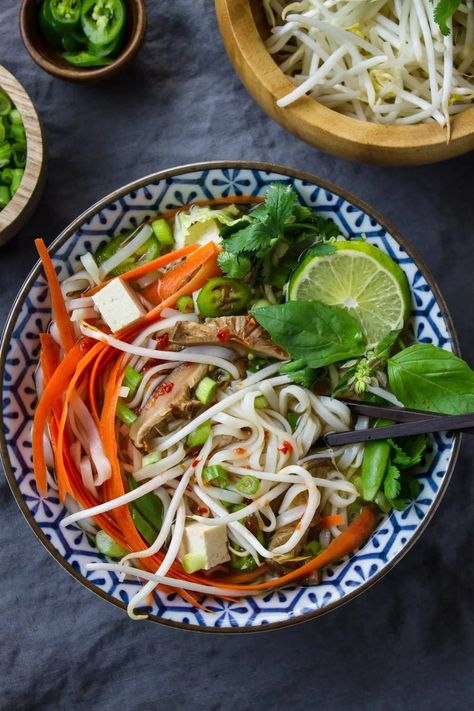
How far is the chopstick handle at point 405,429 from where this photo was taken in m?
2.13

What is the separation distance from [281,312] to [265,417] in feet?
1.24

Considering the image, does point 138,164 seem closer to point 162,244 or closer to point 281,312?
point 162,244

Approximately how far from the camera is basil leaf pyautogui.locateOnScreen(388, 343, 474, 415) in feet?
7.15

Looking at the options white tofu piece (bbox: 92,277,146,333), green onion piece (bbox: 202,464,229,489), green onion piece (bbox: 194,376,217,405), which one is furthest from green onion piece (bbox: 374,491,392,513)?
white tofu piece (bbox: 92,277,146,333)

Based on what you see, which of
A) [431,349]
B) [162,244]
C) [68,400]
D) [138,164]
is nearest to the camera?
[431,349]

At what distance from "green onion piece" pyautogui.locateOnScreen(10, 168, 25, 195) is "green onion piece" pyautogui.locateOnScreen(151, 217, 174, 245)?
0.49 m

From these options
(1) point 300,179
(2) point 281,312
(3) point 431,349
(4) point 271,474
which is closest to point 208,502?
(4) point 271,474

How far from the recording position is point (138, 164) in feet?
9.17

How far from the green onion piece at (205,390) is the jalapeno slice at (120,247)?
449mm

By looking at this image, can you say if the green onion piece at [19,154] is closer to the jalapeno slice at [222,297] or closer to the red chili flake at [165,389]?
the jalapeno slice at [222,297]

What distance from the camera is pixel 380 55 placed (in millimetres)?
2492

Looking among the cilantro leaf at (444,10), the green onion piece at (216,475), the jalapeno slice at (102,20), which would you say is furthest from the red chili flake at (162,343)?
the cilantro leaf at (444,10)

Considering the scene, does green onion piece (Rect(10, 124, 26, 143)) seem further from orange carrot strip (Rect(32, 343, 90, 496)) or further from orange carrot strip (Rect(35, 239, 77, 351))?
orange carrot strip (Rect(32, 343, 90, 496))

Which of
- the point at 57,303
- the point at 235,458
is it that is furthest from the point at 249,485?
the point at 57,303
